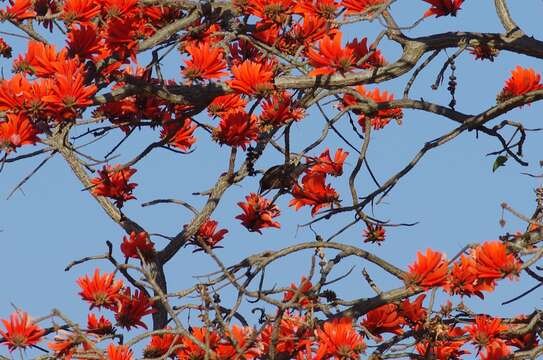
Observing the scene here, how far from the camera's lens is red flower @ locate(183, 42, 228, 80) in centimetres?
568

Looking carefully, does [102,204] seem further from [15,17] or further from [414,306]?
[414,306]

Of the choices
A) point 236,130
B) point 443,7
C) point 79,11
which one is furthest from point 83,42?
point 443,7

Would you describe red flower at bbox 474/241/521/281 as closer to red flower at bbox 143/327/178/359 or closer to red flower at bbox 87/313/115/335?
red flower at bbox 143/327/178/359

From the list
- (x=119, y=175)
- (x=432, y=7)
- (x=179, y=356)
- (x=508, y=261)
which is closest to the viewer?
(x=508, y=261)

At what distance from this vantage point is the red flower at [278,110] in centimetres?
632

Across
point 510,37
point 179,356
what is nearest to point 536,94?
point 510,37

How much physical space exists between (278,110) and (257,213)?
80 centimetres

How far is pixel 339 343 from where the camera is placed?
5422 millimetres

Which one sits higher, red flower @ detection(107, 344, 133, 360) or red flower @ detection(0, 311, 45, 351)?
red flower @ detection(0, 311, 45, 351)

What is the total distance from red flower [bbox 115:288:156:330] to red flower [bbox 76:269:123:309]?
0.11 m

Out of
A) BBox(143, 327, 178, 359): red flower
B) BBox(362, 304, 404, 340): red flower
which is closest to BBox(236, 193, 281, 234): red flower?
BBox(362, 304, 404, 340): red flower

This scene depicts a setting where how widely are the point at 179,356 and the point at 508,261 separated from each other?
1740 mm

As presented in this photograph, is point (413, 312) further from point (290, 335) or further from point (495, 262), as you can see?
point (495, 262)

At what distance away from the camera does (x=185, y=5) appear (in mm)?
6258
